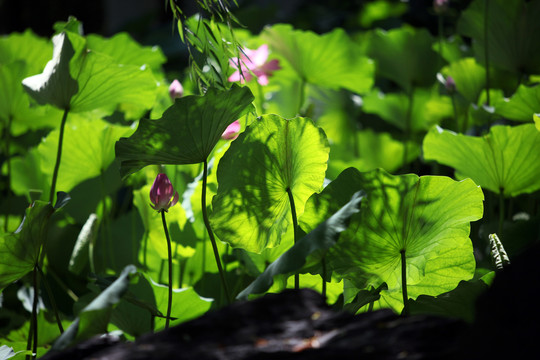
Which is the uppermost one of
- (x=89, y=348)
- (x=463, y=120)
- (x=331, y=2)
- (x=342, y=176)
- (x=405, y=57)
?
(x=331, y=2)

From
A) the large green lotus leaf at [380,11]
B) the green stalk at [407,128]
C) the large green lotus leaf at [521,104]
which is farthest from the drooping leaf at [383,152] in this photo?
the large green lotus leaf at [380,11]

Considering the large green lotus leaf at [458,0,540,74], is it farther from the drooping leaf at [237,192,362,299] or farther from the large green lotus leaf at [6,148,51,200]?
the large green lotus leaf at [6,148,51,200]

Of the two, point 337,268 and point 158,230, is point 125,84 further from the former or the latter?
point 337,268

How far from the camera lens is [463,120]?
1.00 meters

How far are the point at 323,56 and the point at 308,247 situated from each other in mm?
592

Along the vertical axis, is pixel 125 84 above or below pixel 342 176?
above

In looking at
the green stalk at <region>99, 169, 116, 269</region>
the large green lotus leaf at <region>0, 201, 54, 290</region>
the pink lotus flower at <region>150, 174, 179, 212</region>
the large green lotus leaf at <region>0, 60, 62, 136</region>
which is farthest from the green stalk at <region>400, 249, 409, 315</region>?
the large green lotus leaf at <region>0, 60, 62, 136</region>

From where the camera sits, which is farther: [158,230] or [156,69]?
[156,69]

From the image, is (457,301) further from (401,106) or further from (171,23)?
(171,23)

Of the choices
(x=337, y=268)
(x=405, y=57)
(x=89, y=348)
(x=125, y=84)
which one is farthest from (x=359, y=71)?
(x=89, y=348)

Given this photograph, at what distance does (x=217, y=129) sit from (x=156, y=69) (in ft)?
2.19

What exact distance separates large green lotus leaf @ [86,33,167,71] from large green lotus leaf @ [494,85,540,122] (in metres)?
0.63

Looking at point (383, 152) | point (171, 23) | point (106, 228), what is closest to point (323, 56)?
point (383, 152)

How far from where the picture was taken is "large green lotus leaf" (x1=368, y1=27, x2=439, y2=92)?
1.13 metres
